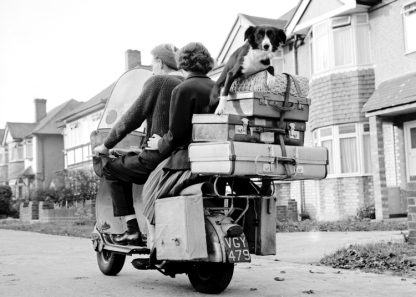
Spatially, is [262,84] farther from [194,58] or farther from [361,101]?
[361,101]

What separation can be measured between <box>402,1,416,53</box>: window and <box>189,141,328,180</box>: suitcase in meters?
12.7

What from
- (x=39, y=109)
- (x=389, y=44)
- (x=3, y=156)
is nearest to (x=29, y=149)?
(x=39, y=109)

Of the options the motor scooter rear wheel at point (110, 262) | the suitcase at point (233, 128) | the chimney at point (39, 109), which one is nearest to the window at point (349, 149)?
the motor scooter rear wheel at point (110, 262)

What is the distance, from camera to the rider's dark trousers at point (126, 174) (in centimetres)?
597

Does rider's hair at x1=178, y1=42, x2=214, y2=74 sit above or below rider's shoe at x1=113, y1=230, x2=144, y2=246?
above

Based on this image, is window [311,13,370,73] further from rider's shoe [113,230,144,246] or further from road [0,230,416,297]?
rider's shoe [113,230,144,246]

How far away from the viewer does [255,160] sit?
5.13 metres

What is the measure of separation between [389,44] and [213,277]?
46.2ft

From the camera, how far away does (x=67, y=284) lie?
21.1 ft

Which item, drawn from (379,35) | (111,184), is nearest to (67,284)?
(111,184)

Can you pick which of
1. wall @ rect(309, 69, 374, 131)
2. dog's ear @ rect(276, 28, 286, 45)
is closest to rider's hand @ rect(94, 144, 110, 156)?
dog's ear @ rect(276, 28, 286, 45)

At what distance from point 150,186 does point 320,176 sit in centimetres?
153

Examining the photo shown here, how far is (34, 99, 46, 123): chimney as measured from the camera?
6200 cm

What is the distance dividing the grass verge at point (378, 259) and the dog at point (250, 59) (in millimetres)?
2783
